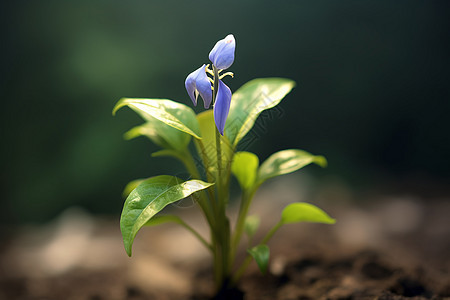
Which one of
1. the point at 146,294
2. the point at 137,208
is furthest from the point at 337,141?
the point at 137,208

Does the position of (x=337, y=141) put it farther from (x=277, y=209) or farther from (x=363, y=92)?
(x=277, y=209)

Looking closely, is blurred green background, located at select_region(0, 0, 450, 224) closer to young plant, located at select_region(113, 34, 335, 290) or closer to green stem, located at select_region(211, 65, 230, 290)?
young plant, located at select_region(113, 34, 335, 290)

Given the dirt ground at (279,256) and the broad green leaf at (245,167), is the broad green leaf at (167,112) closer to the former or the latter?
the broad green leaf at (245,167)

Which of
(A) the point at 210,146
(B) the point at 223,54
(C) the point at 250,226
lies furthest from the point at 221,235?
(B) the point at 223,54

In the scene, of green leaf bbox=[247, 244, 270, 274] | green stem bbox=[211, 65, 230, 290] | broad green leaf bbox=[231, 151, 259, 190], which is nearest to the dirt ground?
green stem bbox=[211, 65, 230, 290]

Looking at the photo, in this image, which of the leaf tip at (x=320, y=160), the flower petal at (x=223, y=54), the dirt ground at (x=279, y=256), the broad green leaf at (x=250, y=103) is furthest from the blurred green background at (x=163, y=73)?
the flower petal at (x=223, y=54)

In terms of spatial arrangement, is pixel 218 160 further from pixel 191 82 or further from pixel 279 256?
pixel 279 256
